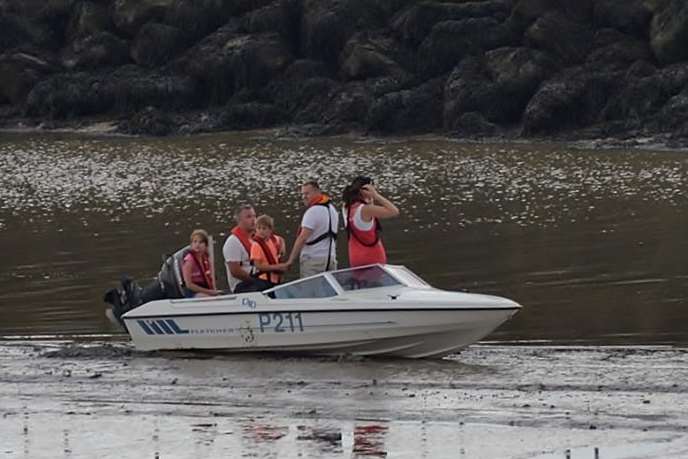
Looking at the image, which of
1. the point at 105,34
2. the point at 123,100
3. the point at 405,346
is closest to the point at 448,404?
the point at 405,346

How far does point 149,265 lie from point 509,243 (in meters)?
5.68

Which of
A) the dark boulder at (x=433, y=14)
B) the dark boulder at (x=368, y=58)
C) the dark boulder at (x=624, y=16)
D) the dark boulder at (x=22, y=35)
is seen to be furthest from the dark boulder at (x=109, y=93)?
the dark boulder at (x=624, y=16)

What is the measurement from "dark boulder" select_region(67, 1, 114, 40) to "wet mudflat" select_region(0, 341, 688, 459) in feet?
143

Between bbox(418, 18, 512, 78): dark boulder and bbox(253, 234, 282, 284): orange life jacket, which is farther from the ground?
bbox(418, 18, 512, 78): dark boulder

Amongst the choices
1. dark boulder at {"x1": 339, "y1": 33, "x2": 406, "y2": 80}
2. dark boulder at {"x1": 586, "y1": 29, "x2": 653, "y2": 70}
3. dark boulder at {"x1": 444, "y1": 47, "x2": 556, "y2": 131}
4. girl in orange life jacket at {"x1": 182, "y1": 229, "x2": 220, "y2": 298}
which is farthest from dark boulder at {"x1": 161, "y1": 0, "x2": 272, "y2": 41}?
girl in orange life jacket at {"x1": 182, "y1": 229, "x2": 220, "y2": 298}

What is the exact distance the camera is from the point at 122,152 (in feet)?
154

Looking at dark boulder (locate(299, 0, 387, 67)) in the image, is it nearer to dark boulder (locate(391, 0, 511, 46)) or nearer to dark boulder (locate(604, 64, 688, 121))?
dark boulder (locate(391, 0, 511, 46))

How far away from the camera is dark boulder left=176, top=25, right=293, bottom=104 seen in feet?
176

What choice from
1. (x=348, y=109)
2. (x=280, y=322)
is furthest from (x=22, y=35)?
(x=280, y=322)

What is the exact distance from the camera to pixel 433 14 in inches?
2056

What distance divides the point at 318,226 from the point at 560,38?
110 feet

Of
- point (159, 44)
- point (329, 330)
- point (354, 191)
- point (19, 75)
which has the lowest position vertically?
point (329, 330)

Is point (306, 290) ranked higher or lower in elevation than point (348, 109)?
lower

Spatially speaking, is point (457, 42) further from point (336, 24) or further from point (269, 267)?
point (269, 267)
